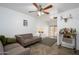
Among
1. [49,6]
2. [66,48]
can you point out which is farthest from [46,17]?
[66,48]

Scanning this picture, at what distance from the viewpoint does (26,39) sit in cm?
171

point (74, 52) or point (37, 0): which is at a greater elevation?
point (37, 0)

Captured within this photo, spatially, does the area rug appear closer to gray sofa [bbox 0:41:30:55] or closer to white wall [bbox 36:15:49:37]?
white wall [bbox 36:15:49:37]

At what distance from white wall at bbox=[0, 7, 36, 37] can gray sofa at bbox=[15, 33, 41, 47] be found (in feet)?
0.24

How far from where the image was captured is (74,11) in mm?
1648

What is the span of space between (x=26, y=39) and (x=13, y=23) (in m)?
0.37

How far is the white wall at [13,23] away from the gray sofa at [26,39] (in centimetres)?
7

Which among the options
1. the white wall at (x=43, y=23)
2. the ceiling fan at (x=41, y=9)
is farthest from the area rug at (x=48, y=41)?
the ceiling fan at (x=41, y=9)

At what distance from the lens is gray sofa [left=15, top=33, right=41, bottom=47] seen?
1.68 meters

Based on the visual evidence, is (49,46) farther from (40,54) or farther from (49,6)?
(49,6)

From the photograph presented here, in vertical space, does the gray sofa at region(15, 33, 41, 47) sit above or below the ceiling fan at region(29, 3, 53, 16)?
below

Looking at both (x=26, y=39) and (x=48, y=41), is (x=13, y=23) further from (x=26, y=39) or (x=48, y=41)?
(x=48, y=41)

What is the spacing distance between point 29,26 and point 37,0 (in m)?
0.49

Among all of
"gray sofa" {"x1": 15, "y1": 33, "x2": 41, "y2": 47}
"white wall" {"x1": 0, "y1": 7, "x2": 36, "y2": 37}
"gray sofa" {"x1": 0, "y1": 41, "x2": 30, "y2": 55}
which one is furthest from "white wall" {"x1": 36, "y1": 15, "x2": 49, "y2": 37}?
"gray sofa" {"x1": 0, "y1": 41, "x2": 30, "y2": 55}
